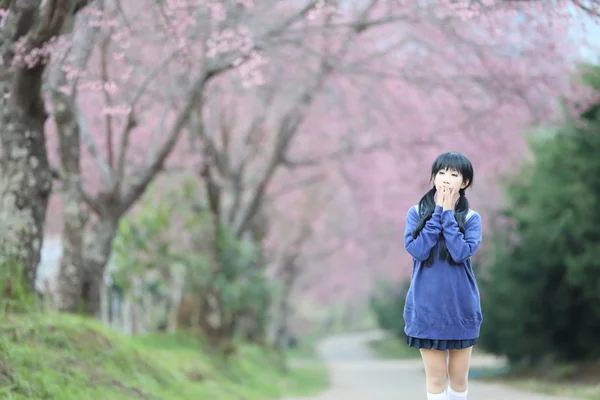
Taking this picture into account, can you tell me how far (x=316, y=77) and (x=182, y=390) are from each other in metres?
7.15

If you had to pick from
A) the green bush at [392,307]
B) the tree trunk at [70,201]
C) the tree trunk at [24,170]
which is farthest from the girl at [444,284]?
the green bush at [392,307]

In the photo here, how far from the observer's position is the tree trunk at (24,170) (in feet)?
22.9

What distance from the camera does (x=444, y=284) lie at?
13.4ft

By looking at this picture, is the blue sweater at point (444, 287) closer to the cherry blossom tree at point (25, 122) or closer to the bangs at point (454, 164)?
the bangs at point (454, 164)

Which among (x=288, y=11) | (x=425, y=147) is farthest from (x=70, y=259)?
(x=425, y=147)

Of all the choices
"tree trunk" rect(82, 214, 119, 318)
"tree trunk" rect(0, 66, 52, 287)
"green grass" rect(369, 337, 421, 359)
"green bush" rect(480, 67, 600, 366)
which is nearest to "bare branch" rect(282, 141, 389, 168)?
"green bush" rect(480, 67, 600, 366)

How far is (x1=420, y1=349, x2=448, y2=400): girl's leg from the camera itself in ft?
13.4

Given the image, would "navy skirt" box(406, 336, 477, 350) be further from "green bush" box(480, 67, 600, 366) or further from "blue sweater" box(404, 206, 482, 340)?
"green bush" box(480, 67, 600, 366)

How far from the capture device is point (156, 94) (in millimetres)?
13320

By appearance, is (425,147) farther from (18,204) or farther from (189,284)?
(18,204)

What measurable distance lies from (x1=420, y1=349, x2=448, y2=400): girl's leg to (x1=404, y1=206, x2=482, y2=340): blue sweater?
0.12 m

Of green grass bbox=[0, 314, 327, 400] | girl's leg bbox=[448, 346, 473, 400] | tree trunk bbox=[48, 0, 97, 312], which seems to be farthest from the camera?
tree trunk bbox=[48, 0, 97, 312]

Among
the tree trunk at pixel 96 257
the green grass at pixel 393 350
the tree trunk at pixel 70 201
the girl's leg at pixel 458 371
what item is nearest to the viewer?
the girl's leg at pixel 458 371

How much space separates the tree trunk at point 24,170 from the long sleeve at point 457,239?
4.25 metres
